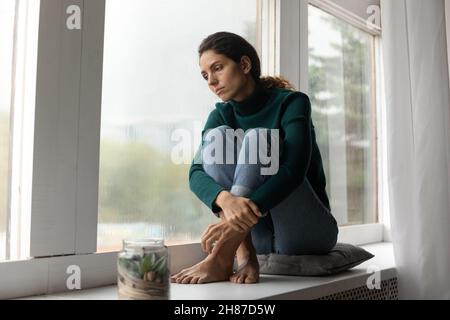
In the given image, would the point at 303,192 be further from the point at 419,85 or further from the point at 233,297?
the point at 419,85

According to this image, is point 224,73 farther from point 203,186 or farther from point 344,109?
point 344,109

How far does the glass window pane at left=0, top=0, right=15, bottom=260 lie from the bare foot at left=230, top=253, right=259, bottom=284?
0.42 metres

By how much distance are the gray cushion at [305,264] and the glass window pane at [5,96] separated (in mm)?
515

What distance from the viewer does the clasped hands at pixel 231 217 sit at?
0.87 m

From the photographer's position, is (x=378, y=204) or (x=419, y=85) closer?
(x=419, y=85)

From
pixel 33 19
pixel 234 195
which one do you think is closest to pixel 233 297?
pixel 234 195

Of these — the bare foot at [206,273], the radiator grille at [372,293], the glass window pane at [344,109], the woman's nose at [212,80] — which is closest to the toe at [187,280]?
the bare foot at [206,273]

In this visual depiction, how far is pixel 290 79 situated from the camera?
1.39 metres

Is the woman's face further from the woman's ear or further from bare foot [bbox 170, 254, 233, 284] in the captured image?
bare foot [bbox 170, 254, 233, 284]

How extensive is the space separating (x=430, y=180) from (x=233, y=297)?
605 millimetres

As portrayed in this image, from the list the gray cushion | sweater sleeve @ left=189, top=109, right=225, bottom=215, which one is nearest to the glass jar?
sweater sleeve @ left=189, top=109, right=225, bottom=215

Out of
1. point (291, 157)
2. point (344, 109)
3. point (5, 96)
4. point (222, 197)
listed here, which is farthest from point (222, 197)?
point (344, 109)
